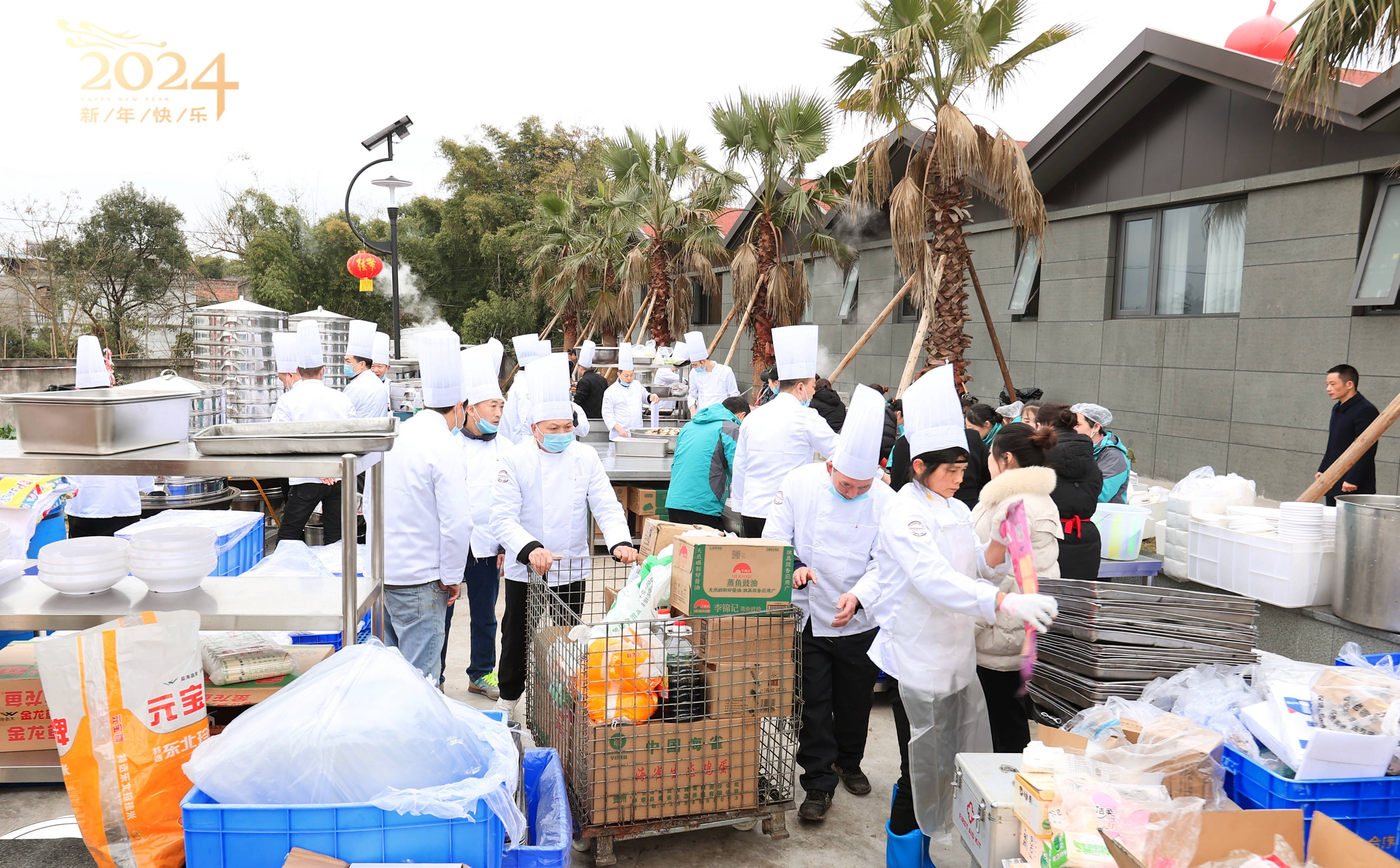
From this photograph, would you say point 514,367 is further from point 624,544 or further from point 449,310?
point 624,544

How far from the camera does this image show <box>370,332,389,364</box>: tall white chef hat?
9.93 meters

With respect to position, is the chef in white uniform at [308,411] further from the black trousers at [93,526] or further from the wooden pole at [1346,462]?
the wooden pole at [1346,462]

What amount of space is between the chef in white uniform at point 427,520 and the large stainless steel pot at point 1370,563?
4.24 metres

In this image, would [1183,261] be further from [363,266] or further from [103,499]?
[363,266]

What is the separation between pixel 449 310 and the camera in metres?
29.6

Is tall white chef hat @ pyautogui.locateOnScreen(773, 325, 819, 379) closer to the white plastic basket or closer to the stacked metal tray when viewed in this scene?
the white plastic basket

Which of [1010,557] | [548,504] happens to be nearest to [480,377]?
[548,504]

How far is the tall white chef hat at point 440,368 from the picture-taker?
4352 millimetres

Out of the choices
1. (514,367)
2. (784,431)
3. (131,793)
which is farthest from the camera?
(514,367)

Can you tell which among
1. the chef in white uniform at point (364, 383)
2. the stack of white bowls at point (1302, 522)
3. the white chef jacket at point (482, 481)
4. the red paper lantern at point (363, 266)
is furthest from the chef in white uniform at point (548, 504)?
the red paper lantern at point (363, 266)

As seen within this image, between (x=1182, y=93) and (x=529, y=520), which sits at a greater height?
(x=1182, y=93)

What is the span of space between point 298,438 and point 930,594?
2250 mm

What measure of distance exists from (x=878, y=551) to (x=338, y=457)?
2168 millimetres

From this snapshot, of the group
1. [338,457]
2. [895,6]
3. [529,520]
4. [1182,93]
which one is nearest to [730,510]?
[529,520]
